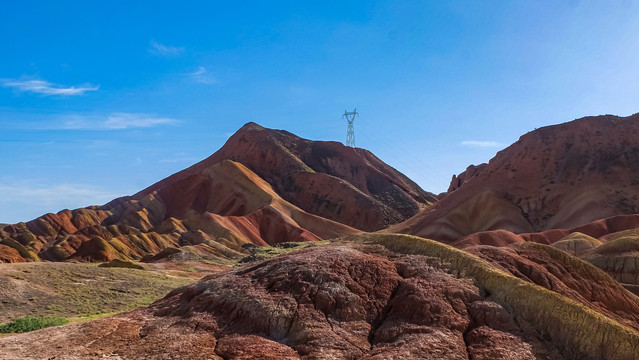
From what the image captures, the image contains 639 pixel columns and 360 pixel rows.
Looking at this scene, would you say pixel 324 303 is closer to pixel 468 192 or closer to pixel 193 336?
pixel 193 336

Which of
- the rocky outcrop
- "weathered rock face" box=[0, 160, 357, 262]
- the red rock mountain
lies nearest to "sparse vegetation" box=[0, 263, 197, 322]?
the red rock mountain

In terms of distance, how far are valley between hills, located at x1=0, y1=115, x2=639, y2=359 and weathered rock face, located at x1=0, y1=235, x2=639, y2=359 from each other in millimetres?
39

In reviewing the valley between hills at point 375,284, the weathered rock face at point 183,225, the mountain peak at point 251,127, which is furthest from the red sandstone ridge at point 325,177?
the valley between hills at point 375,284

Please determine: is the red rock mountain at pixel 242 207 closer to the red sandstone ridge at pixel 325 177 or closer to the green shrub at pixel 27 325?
the red sandstone ridge at pixel 325 177

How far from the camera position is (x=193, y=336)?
37.7ft

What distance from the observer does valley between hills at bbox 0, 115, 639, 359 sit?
424 inches

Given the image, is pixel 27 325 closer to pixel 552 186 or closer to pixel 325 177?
pixel 552 186

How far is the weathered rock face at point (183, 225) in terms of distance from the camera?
70500mm

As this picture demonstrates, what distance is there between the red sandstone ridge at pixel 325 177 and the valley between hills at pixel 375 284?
2382 centimetres

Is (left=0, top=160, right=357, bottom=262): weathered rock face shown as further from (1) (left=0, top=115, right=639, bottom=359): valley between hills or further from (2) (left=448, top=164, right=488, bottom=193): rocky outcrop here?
(2) (left=448, top=164, right=488, bottom=193): rocky outcrop

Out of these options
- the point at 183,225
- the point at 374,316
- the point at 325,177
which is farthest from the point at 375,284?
the point at 325,177

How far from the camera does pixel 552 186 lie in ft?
306

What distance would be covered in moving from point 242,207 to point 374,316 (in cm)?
10082

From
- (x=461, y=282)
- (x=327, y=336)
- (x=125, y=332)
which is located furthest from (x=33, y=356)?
(x=461, y=282)
